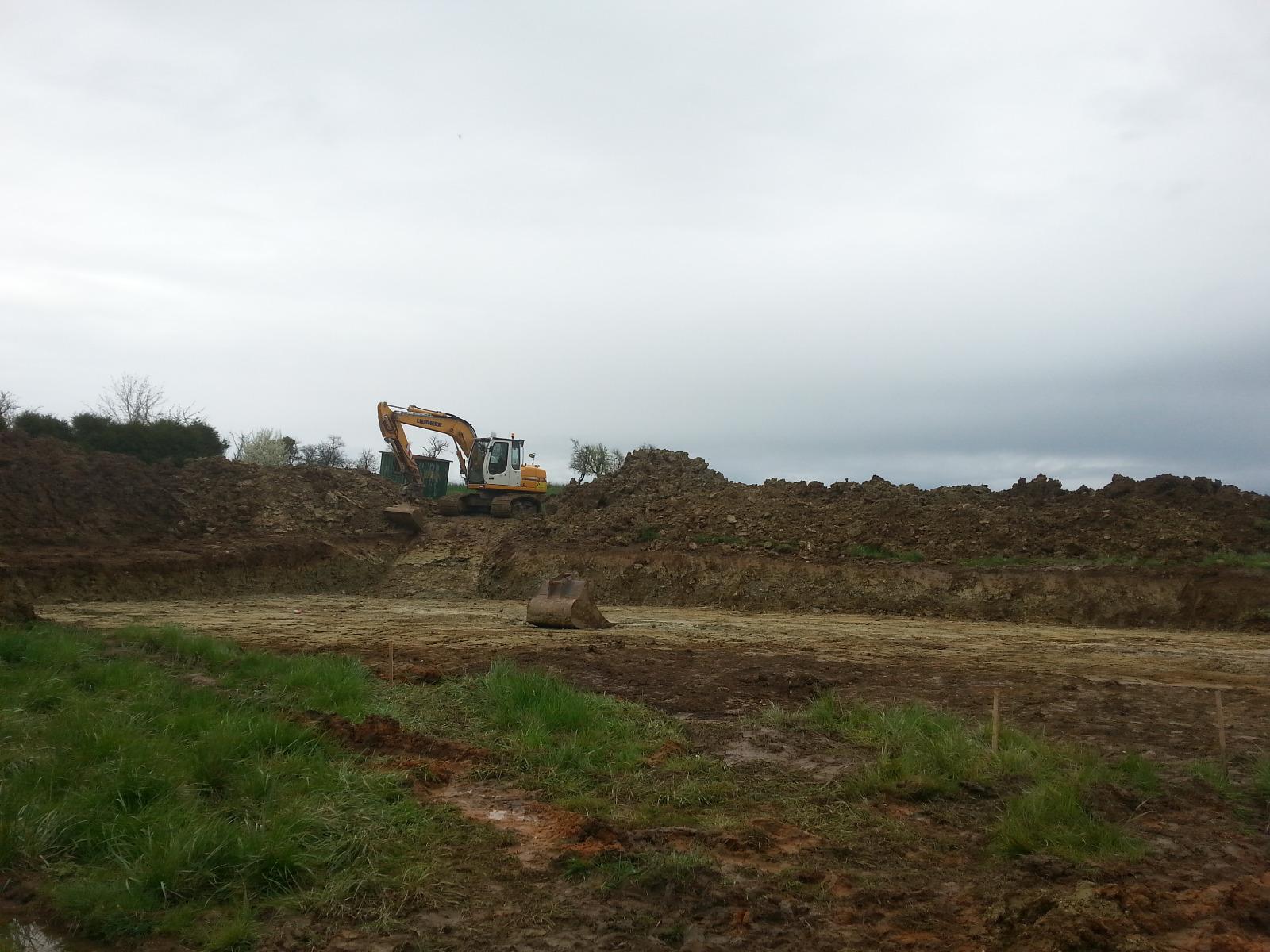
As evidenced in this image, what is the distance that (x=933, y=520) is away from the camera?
21312 mm

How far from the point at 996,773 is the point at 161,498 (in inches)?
938

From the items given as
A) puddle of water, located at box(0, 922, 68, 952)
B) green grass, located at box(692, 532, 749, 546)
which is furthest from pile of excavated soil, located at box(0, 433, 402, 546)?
puddle of water, located at box(0, 922, 68, 952)

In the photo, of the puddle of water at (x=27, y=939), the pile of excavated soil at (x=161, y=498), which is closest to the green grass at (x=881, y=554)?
the pile of excavated soil at (x=161, y=498)

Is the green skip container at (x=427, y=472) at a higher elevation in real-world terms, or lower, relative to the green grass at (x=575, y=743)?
higher

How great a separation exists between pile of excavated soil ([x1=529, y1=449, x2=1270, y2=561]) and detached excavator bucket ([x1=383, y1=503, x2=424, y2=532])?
3777mm

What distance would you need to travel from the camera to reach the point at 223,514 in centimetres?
2539

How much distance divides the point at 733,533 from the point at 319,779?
1721 centimetres

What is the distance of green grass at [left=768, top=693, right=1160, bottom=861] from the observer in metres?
4.75

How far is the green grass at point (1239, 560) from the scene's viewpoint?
16.7 meters

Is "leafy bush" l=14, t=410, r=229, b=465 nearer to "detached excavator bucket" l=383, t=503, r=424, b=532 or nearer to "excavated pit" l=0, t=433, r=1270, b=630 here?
"excavated pit" l=0, t=433, r=1270, b=630

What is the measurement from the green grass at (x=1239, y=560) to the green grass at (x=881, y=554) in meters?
5.11

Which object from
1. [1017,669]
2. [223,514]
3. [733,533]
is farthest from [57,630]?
[223,514]

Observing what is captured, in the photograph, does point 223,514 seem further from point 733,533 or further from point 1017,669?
point 1017,669

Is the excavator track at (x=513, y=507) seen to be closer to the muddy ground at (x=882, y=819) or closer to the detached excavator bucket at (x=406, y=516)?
the detached excavator bucket at (x=406, y=516)
